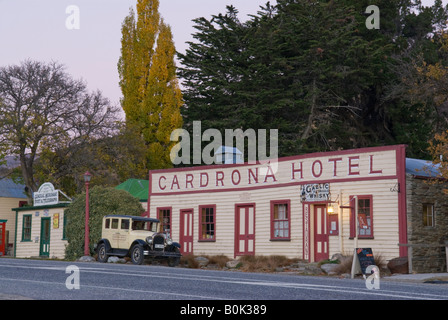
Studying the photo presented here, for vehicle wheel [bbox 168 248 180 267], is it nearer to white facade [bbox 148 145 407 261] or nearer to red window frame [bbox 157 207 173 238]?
white facade [bbox 148 145 407 261]

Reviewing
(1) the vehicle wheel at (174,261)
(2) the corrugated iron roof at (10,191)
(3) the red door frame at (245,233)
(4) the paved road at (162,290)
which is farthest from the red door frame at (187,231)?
(2) the corrugated iron roof at (10,191)

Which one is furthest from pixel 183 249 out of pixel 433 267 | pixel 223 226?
pixel 433 267

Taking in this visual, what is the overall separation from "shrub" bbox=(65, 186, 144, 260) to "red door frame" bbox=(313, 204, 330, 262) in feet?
33.0

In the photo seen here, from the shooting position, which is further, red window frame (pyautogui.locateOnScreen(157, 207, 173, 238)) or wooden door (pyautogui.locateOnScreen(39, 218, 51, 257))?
wooden door (pyautogui.locateOnScreen(39, 218, 51, 257))

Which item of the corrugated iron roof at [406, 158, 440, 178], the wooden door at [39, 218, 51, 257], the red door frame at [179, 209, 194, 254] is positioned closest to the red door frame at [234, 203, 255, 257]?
the red door frame at [179, 209, 194, 254]

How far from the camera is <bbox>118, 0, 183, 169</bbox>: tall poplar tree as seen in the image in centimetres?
5050

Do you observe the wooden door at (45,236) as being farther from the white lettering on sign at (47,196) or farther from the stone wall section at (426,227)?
the stone wall section at (426,227)

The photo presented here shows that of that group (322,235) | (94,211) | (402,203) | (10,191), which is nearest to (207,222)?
(94,211)

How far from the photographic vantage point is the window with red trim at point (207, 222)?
30677 mm

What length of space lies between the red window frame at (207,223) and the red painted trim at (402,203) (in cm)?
937

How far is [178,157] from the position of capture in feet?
158

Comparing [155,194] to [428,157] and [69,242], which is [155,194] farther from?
[428,157]
